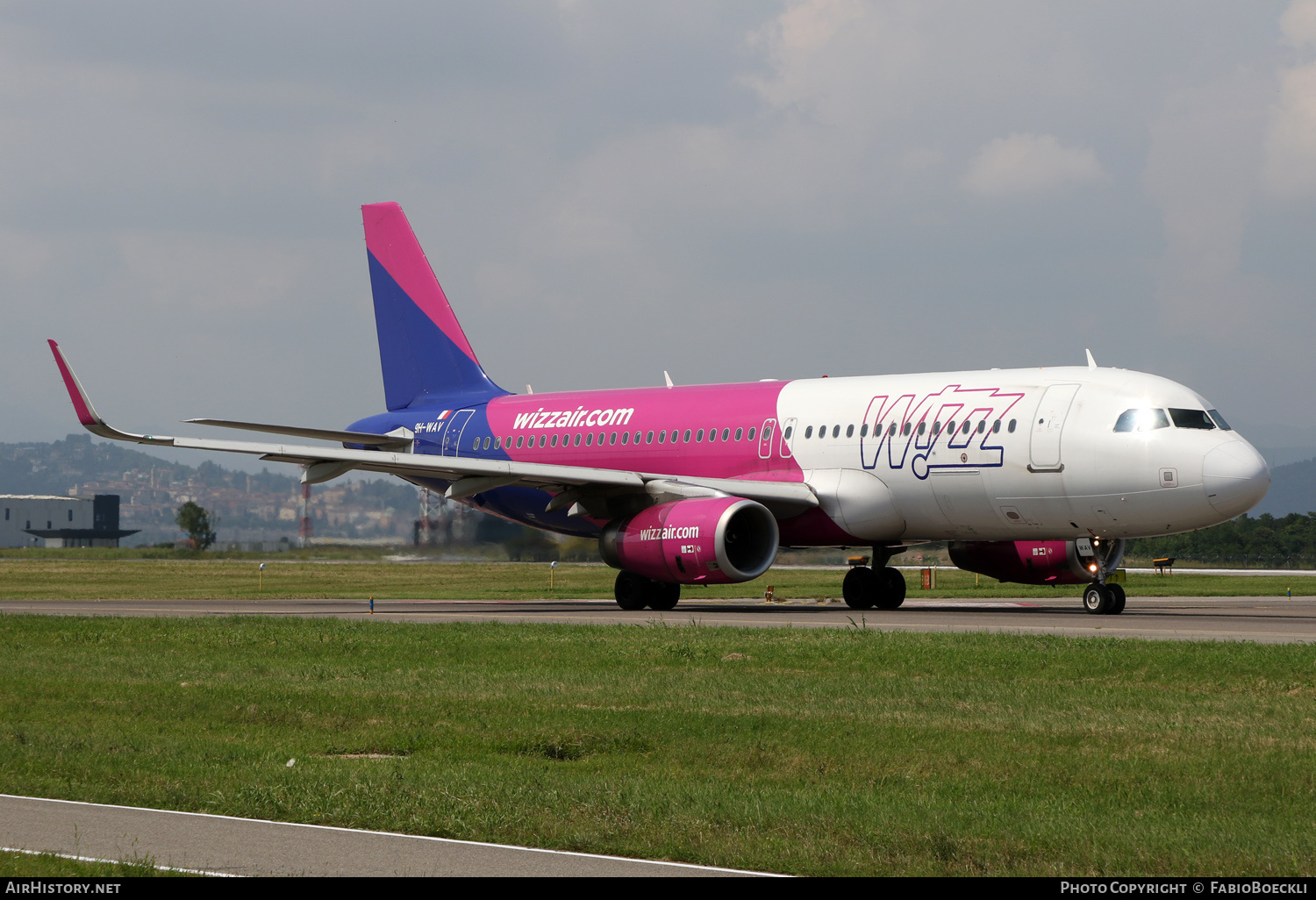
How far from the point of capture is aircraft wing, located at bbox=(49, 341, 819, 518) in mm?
27609

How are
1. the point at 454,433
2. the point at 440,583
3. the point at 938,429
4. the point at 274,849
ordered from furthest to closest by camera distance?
the point at 440,583, the point at 454,433, the point at 938,429, the point at 274,849

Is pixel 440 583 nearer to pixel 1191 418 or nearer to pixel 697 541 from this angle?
pixel 697 541

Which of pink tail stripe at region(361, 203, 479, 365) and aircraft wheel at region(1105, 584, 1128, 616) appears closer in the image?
aircraft wheel at region(1105, 584, 1128, 616)

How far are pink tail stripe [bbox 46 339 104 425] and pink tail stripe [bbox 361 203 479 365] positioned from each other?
9.85 m

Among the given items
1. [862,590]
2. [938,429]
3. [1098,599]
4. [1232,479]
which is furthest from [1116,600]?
[862,590]

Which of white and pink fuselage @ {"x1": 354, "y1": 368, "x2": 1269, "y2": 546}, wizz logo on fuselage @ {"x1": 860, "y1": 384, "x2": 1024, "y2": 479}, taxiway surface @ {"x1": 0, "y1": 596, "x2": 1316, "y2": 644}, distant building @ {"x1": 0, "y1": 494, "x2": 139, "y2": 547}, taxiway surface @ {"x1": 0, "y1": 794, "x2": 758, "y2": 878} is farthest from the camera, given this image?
distant building @ {"x1": 0, "y1": 494, "x2": 139, "y2": 547}

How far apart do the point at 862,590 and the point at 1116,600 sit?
558 centimetres

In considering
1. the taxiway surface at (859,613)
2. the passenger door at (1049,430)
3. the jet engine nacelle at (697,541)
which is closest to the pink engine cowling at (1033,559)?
the taxiway surface at (859,613)

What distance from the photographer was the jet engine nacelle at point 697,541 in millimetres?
25828

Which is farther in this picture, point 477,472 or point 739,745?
point 477,472

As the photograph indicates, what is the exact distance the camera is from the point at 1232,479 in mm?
23391

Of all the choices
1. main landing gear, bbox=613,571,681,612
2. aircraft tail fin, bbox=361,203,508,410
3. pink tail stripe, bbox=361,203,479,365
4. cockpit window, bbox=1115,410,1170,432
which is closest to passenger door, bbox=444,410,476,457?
aircraft tail fin, bbox=361,203,508,410

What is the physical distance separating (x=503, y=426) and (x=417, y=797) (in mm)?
25425

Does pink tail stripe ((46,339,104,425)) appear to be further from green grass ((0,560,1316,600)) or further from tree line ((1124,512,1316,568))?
tree line ((1124,512,1316,568))
